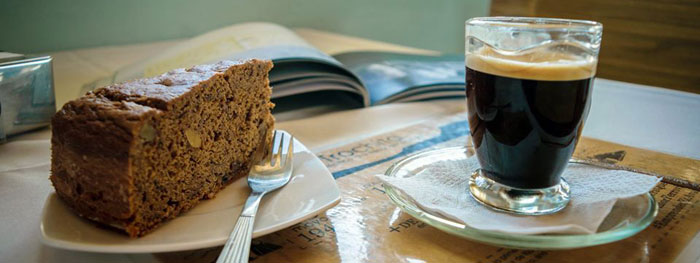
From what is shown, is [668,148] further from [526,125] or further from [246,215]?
[246,215]

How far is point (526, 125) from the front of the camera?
68cm

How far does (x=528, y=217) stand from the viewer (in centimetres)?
66

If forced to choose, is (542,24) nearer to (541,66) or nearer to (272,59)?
(541,66)

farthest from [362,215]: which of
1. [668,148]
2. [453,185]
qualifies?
[668,148]

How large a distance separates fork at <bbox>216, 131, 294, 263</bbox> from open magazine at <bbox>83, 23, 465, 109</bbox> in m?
0.43

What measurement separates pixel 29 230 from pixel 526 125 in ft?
2.20

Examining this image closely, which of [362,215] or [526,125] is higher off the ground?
[526,125]

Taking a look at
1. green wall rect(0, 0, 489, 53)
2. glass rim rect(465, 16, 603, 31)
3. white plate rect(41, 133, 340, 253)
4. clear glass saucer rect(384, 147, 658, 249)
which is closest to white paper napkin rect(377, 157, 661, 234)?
clear glass saucer rect(384, 147, 658, 249)

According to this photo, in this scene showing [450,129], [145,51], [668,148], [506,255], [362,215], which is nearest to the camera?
[506,255]

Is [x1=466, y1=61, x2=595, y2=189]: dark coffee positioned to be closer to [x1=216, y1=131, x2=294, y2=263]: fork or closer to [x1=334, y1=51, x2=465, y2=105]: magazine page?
[x1=216, y1=131, x2=294, y2=263]: fork

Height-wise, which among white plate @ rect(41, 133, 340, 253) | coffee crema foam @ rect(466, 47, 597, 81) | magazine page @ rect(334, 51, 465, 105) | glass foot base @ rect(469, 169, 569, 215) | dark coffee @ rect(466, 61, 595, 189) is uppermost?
coffee crema foam @ rect(466, 47, 597, 81)

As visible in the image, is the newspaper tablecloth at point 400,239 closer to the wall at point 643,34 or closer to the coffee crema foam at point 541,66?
the coffee crema foam at point 541,66

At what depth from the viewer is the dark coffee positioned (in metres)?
0.66

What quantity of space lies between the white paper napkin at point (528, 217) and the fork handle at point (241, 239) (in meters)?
0.18
